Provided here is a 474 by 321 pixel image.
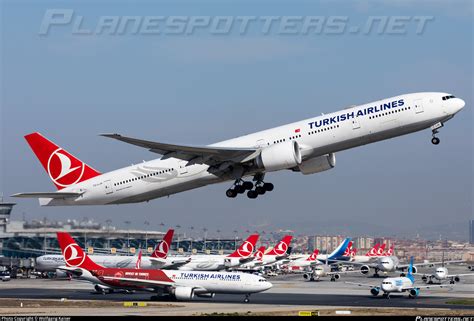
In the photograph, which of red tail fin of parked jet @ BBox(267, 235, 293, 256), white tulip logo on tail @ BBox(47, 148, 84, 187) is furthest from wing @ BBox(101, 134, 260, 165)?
red tail fin of parked jet @ BBox(267, 235, 293, 256)

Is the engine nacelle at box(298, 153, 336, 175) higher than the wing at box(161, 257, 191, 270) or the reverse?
higher

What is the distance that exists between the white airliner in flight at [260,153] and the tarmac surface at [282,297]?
379 inches

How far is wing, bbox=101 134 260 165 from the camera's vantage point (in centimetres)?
4550

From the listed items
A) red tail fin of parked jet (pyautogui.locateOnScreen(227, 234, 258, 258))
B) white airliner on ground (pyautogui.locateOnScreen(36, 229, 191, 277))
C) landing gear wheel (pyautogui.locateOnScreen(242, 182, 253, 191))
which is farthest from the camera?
red tail fin of parked jet (pyautogui.locateOnScreen(227, 234, 258, 258))

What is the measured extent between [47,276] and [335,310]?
5439 cm

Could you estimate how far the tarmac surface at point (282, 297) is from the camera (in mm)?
58656

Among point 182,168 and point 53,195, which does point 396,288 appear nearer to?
point 182,168

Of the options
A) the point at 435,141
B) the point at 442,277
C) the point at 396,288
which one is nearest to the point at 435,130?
the point at 435,141

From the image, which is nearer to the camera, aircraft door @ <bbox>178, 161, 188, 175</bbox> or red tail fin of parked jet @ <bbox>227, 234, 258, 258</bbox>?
aircraft door @ <bbox>178, 161, 188, 175</bbox>

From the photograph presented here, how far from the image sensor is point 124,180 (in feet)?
169

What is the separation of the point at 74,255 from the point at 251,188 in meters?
25.6

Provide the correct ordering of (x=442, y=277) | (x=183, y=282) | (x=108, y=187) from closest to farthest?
(x=108, y=187) → (x=183, y=282) → (x=442, y=277)

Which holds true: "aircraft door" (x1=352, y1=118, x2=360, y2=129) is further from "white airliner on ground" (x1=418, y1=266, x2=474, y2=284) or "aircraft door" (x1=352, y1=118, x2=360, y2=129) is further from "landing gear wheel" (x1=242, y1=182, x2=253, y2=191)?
"white airliner on ground" (x1=418, y1=266, x2=474, y2=284)

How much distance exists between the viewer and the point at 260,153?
47.0 meters
